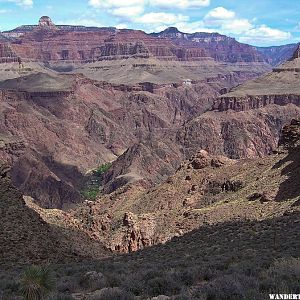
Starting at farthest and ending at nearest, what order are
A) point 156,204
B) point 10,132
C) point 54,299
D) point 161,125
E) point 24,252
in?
point 161,125 < point 10,132 < point 156,204 < point 24,252 < point 54,299

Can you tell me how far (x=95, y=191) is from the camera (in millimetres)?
104562

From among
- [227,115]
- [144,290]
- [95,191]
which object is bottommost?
[95,191]

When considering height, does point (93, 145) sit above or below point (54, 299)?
below

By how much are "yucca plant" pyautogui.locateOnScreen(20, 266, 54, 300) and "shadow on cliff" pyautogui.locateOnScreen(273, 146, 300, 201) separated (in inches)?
1031

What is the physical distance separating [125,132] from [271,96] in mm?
48276

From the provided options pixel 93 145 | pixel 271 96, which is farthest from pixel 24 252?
pixel 271 96

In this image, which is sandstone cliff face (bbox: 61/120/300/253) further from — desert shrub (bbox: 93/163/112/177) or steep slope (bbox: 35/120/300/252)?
desert shrub (bbox: 93/163/112/177)

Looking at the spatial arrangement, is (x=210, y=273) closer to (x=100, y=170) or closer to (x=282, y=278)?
(x=282, y=278)

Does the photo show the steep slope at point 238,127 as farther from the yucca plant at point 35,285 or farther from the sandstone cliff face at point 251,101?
the yucca plant at point 35,285

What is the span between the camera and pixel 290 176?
41.3m

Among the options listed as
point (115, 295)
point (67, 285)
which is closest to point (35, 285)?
point (115, 295)

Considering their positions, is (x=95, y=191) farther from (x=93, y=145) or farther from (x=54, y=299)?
(x=54, y=299)

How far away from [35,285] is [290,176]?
31.0 metres

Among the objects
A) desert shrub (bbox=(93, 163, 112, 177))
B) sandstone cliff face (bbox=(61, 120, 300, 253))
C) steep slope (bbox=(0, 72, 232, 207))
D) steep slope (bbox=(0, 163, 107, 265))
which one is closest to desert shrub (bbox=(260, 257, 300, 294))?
steep slope (bbox=(0, 163, 107, 265))
